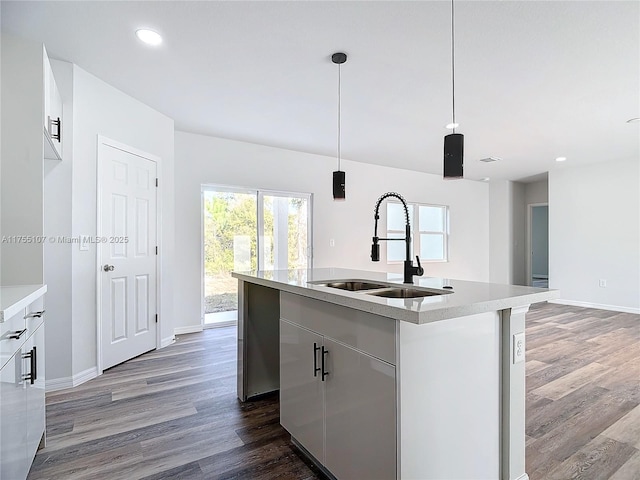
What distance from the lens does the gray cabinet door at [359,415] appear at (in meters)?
1.30

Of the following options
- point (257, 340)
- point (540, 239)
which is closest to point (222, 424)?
point (257, 340)

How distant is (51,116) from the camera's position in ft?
7.93

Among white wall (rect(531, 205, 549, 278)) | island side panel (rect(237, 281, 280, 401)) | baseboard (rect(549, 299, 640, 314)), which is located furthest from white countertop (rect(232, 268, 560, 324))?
white wall (rect(531, 205, 549, 278))

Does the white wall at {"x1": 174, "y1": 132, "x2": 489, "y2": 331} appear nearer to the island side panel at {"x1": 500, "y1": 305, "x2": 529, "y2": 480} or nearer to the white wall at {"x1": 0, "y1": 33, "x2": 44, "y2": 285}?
the white wall at {"x1": 0, "y1": 33, "x2": 44, "y2": 285}

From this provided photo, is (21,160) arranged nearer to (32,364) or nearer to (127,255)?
(32,364)

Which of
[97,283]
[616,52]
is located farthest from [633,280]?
[97,283]

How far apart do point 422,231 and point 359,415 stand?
233 inches

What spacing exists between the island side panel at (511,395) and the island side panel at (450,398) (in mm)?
30

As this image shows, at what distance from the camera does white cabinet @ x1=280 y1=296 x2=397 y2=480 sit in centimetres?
133

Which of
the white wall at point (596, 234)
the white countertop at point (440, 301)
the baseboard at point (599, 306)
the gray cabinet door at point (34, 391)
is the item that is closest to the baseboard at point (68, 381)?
the gray cabinet door at point (34, 391)

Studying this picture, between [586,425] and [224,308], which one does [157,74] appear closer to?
[224,308]

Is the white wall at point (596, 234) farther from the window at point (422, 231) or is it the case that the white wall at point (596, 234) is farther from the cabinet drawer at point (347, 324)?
the cabinet drawer at point (347, 324)

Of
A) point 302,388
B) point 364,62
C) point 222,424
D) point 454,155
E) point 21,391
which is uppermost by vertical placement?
point 364,62

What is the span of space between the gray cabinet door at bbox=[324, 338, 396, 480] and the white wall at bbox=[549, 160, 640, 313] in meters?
5.26
